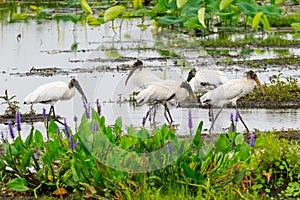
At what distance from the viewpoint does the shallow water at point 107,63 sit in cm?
1012

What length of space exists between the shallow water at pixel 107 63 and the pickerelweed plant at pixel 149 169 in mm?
1203

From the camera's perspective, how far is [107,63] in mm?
16109

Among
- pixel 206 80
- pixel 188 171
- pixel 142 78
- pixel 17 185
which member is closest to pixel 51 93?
pixel 142 78

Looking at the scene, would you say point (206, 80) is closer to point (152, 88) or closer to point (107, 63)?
point (152, 88)

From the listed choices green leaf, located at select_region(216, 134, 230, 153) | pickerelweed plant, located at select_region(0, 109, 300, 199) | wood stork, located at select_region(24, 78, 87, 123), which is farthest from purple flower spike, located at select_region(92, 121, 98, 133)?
wood stork, located at select_region(24, 78, 87, 123)

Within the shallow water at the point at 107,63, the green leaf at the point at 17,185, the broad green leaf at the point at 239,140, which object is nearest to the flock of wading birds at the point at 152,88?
the shallow water at the point at 107,63

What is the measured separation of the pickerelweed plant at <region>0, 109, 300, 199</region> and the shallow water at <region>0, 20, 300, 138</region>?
1203mm

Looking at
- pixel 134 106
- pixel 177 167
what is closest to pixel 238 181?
pixel 177 167

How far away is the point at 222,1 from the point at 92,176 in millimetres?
2065

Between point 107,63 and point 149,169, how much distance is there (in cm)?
1002

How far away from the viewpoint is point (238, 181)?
6.10 metres

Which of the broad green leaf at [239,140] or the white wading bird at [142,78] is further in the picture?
the white wading bird at [142,78]

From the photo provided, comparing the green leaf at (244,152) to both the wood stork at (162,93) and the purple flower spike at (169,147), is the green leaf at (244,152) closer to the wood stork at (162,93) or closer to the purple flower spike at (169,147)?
the purple flower spike at (169,147)

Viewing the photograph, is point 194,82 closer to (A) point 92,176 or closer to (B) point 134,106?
(B) point 134,106
